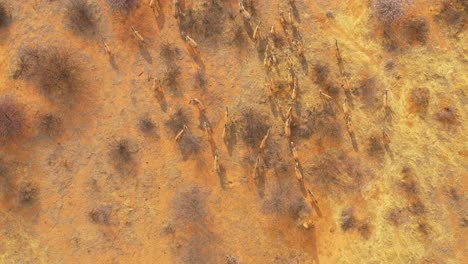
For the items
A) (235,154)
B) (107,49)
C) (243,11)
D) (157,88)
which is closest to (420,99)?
(235,154)

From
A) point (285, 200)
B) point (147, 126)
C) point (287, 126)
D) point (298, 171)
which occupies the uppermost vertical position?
point (287, 126)

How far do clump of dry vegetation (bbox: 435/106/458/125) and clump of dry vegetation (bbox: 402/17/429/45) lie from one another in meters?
5.57

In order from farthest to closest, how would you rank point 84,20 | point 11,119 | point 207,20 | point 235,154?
point 84,20
point 207,20
point 11,119
point 235,154

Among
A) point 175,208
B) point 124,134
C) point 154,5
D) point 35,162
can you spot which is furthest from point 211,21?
point 35,162

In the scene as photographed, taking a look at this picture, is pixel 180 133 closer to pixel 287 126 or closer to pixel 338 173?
pixel 287 126

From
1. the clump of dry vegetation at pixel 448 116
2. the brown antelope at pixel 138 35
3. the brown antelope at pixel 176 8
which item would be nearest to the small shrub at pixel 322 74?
the clump of dry vegetation at pixel 448 116

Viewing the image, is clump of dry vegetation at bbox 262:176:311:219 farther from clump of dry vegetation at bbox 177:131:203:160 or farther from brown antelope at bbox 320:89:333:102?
brown antelope at bbox 320:89:333:102

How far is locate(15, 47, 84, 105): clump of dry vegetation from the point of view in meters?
36.4

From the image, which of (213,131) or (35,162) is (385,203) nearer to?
(213,131)

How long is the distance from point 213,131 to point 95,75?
10.6 metres

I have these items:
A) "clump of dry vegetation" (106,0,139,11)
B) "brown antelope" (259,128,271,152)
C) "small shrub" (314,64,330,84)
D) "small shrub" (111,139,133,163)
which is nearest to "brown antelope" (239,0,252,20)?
"small shrub" (314,64,330,84)

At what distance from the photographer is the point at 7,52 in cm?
3722

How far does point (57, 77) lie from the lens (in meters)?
36.5

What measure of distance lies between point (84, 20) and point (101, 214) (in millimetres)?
15737
